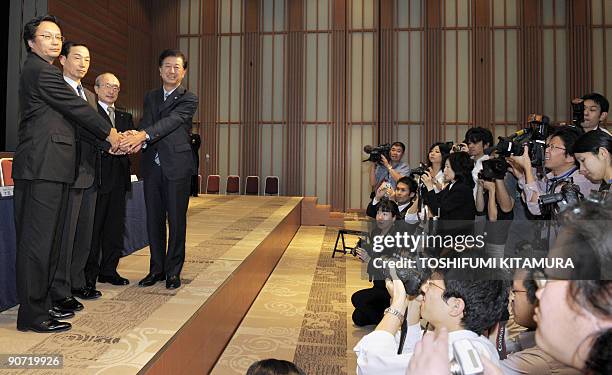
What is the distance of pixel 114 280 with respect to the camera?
2455mm

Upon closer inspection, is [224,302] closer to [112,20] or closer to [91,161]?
[91,161]

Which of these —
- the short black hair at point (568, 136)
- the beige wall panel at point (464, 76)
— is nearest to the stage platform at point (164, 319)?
the short black hair at point (568, 136)

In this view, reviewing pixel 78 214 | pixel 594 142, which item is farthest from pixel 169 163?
pixel 594 142

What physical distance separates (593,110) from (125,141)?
2.70 meters

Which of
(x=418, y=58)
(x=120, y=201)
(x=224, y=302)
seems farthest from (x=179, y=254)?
(x=418, y=58)

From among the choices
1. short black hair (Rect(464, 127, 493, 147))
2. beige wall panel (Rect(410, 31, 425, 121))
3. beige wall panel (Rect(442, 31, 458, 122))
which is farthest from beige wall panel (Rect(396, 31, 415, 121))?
short black hair (Rect(464, 127, 493, 147))

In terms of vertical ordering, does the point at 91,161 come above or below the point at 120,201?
above

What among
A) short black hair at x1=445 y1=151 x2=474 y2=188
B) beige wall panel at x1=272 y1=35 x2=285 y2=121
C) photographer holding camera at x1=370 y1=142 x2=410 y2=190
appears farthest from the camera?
beige wall panel at x1=272 y1=35 x2=285 y2=121

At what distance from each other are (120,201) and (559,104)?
8545 mm

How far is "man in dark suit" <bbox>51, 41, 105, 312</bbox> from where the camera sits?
1.99 meters

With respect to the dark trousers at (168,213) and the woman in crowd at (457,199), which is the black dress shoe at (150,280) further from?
the woman in crowd at (457,199)

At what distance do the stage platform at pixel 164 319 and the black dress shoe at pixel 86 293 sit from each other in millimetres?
40

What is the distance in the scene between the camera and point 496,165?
2.42m

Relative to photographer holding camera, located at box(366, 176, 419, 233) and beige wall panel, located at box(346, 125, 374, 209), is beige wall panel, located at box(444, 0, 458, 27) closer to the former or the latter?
beige wall panel, located at box(346, 125, 374, 209)
